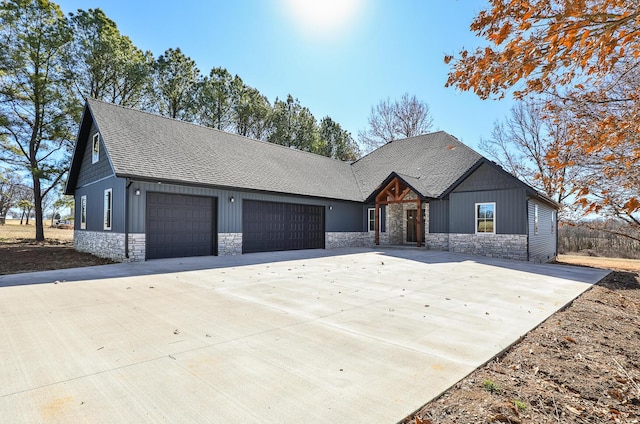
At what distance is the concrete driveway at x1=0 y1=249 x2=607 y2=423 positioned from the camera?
7.87 ft

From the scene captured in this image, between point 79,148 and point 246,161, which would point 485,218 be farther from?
point 79,148

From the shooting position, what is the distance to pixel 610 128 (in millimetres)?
3713

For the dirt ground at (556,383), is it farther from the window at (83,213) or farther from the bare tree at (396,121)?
the bare tree at (396,121)

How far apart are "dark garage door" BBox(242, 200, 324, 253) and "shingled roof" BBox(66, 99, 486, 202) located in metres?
1.02

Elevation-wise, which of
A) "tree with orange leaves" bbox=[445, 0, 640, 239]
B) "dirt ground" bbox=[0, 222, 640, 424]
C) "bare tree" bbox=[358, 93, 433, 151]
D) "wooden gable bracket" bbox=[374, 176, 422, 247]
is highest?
"bare tree" bbox=[358, 93, 433, 151]

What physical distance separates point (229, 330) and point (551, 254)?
18439 mm

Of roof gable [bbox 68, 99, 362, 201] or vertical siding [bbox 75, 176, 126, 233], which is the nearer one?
vertical siding [bbox 75, 176, 126, 233]

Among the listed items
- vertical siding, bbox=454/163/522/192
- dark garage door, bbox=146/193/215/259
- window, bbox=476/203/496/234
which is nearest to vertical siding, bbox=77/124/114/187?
dark garage door, bbox=146/193/215/259

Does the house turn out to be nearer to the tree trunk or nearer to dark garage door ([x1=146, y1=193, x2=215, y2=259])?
dark garage door ([x1=146, y1=193, x2=215, y2=259])

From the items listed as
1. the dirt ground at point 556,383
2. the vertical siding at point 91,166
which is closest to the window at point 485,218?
the dirt ground at point 556,383

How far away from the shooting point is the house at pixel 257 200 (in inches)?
429

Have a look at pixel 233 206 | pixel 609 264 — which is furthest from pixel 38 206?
pixel 609 264

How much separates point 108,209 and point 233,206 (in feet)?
13.8

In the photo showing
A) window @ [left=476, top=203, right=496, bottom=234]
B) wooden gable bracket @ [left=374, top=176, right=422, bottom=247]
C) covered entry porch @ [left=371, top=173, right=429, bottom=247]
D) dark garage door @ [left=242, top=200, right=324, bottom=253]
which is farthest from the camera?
covered entry porch @ [left=371, top=173, right=429, bottom=247]
